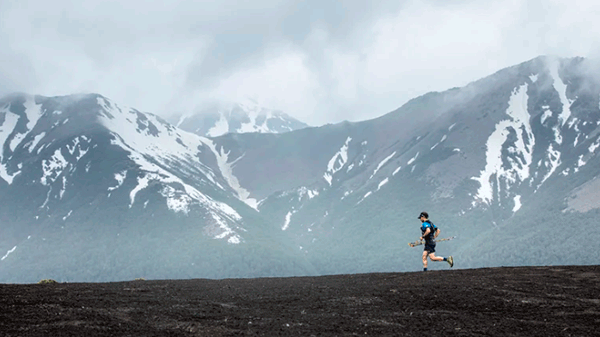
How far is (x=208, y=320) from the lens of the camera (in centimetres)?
1608

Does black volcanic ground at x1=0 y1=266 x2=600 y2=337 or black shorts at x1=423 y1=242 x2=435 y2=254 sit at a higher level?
black shorts at x1=423 y1=242 x2=435 y2=254

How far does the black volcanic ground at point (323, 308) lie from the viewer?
15047 millimetres

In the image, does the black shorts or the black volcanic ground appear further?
the black shorts

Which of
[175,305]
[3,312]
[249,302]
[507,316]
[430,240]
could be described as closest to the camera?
[3,312]

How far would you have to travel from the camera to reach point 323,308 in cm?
1814

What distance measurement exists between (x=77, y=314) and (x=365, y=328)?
24.6 ft

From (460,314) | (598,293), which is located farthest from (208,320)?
(598,293)

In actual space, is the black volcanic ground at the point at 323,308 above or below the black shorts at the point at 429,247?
below

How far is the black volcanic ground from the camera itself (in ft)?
49.4

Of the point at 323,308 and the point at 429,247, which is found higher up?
the point at 429,247

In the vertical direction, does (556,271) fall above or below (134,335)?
above

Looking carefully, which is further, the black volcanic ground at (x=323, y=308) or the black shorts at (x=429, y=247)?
the black shorts at (x=429, y=247)

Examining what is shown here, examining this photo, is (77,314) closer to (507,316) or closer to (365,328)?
(365,328)

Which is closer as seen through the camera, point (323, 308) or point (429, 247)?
point (323, 308)
